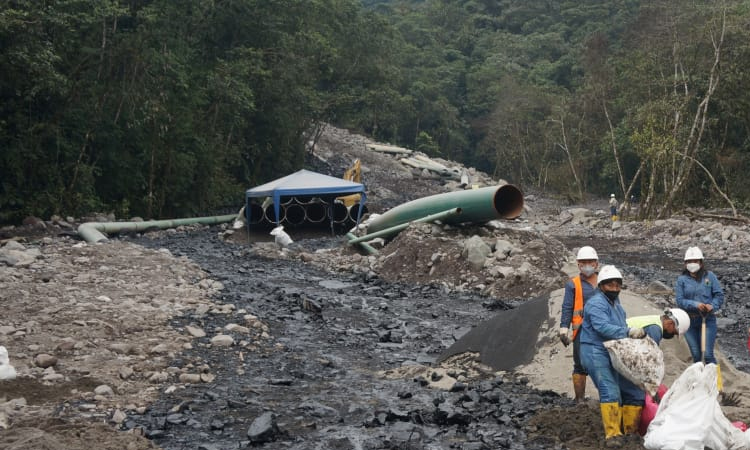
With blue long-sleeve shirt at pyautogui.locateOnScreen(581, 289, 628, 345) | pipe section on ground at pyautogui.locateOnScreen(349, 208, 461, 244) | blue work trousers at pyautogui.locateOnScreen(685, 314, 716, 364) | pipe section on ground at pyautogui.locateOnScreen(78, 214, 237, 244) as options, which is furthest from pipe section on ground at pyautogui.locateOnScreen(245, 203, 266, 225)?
blue long-sleeve shirt at pyautogui.locateOnScreen(581, 289, 628, 345)

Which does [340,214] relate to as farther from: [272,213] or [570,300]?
[570,300]

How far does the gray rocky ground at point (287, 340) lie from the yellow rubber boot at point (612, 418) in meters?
0.21

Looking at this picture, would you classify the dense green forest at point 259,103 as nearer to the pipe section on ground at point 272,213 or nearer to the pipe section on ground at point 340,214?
the pipe section on ground at point 272,213

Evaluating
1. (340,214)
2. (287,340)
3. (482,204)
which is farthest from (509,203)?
(340,214)

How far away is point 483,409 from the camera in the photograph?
737cm

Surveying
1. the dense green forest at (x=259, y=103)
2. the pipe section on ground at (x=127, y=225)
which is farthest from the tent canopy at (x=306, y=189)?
the dense green forest at (x=259, y=103)

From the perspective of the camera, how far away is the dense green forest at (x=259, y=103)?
844 inches

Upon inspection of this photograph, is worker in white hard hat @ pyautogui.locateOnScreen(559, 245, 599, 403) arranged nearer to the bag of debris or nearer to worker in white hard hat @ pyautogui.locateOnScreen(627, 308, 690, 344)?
worker in white hard hat @ pyautogui.locateOnScreen(627, 308, 690, 344)

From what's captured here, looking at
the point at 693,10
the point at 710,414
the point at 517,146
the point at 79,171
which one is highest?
the point at 693,10

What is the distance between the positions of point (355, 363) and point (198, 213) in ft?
63.0

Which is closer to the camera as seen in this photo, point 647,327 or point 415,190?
point 647,327

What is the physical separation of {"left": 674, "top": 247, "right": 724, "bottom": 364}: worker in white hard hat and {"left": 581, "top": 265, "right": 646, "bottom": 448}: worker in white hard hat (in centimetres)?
183

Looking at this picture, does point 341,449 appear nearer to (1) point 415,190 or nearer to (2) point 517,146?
(1) point 415,190

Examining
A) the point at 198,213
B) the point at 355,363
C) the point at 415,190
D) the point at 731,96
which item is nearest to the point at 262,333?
the point at 355,363
